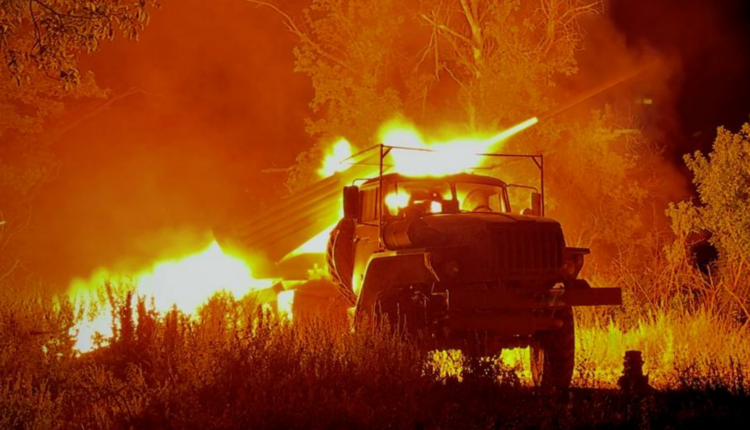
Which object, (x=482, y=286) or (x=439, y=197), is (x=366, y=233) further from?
(x=482, y=286)

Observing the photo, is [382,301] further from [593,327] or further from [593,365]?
[593,327]

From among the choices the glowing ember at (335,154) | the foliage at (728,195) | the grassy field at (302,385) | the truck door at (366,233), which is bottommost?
the grassy field at (302,385)

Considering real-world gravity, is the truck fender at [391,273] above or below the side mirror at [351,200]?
below

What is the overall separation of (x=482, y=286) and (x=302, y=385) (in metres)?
2.39

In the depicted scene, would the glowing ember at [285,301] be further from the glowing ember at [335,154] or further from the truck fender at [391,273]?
the glowing ember at [335,154]

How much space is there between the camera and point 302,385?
769 cm

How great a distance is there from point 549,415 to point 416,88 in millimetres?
14619

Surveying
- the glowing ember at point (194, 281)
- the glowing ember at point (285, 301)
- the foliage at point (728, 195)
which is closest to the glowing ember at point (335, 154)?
the glowing ember at point (194, 281)

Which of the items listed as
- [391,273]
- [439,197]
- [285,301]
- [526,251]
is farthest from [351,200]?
[285,301]

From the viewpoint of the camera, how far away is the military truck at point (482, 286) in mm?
8953

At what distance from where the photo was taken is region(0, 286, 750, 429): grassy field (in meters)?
7.02

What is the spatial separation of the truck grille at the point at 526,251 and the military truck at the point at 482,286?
0.01m

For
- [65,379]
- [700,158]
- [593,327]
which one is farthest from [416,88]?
[65,379]

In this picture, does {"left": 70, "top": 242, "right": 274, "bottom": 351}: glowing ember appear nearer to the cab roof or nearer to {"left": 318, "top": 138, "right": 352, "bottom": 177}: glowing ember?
{"left": 318, "top": 138, "right": 352, "bottom": 177}: glowing ember
